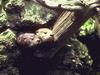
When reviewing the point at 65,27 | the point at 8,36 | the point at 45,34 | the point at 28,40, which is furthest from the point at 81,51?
the point at 8,36

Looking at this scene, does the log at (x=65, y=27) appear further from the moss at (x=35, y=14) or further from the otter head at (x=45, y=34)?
the moss at (x=35, y=14)

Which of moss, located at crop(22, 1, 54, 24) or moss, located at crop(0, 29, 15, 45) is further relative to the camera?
moss, located at crop(22, 1, 54, 24)

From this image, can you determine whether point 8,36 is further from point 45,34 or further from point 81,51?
point 81,51

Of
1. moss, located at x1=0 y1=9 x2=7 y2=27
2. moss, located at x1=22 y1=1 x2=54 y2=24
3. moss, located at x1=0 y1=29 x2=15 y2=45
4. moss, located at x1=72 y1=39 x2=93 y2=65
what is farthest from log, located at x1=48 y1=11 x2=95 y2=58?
moss, located at x1=0 y1=9 x2=7 y2=27

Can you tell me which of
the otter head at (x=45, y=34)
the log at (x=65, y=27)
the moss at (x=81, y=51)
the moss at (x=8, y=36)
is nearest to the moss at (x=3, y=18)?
the moss at (x=8, y=36)

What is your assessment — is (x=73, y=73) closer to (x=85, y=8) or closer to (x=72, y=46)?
(x=72, y=46)

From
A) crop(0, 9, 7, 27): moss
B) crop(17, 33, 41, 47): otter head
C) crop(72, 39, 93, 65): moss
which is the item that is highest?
crop(0, 9, 7, 27): moss

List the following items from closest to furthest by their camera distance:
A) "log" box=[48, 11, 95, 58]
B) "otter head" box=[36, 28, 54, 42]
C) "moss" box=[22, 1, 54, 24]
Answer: "log" box=[48, 11, 95, 58] → "otter head" box=[36, 28, 54, 42] → "moss" box=[22, 1, 54, 24]

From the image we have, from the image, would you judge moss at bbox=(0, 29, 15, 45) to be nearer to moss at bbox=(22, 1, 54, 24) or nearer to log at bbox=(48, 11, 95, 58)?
moss at bbox=(22, 1, 54, 24)
